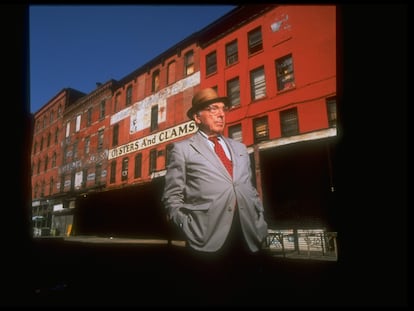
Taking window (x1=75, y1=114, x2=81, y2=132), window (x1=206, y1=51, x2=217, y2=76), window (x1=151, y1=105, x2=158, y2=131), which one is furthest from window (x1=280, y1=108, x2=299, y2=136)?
window (x1=75, y1=114, x2=81, y2=132)

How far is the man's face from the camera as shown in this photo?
305 cm

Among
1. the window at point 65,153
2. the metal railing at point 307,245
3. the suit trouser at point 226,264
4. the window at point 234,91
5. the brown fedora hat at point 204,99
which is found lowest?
the metal railing at point 307,245

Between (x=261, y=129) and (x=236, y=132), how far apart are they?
161cm

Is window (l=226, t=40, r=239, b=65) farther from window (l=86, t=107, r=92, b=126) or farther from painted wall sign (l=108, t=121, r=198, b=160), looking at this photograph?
window (l=86, t=107, r=92, b=126)

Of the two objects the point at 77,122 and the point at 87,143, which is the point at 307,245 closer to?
the point at 87,143

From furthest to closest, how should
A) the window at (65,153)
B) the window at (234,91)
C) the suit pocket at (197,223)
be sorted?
the window at (65,153), the window at (234,91), the suit pocket at (197,223)

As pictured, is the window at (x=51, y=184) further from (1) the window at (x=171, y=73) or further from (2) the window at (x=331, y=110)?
(2) the window at (x=331, y=110)

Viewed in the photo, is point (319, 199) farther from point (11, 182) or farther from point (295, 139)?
point (11, 182)

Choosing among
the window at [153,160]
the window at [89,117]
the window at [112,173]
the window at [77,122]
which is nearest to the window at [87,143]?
the window at [89,117]

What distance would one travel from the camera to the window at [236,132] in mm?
15256

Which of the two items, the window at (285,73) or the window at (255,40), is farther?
the window at (255,40)

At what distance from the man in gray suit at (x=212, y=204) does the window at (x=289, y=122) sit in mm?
11143

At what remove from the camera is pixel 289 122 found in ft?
44.0

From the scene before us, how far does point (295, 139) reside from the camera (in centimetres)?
1153
